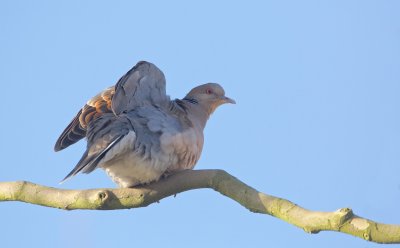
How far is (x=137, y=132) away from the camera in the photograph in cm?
586

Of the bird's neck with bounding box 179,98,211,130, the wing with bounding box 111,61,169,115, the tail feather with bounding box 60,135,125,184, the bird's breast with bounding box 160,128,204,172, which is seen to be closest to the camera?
the tail feather with bounding box 60,135,125,184

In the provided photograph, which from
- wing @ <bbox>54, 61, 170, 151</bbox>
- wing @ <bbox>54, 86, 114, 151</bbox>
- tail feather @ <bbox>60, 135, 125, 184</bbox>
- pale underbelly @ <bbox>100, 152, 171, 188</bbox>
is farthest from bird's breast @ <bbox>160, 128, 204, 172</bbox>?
tail feather @ <bbox>60, 135, 125, 184</bbox>

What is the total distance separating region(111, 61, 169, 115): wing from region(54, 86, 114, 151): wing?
145 mm

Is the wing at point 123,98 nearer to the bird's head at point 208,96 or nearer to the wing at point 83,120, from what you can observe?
the wing at point 83,120

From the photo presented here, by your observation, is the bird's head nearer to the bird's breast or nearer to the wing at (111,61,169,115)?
the wing at (111,61,169,115)

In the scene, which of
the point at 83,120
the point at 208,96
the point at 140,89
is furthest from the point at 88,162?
the point at 208,96

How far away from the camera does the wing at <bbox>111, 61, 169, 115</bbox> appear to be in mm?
6137

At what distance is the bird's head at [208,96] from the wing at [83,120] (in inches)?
46.6

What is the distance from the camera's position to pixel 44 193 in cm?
473

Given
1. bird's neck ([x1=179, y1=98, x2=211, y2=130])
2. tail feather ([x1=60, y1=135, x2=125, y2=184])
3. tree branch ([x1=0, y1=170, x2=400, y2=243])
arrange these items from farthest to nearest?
bird's neck ([x1=179, y1=98, x2=211, y2=130]), tail feather ([x1=60, y1=135, x2=125, y2=184]), tree branch ([x1=0, y1=170, x2=400, y2=243])

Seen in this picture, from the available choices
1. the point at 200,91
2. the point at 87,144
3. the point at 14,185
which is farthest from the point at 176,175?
the point at 200,91

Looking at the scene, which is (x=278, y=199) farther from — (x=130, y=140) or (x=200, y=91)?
(x=200, y=91)

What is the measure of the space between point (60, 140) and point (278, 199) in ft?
8.12

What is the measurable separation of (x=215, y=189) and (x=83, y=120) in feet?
5.98
